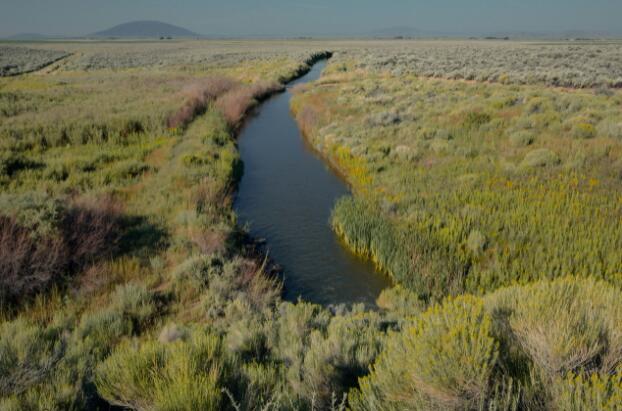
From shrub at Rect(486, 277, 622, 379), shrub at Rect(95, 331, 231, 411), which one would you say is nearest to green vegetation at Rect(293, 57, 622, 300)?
shrub at Rect(486, 277, 622, 379)

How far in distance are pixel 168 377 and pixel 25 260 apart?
15.9 ft

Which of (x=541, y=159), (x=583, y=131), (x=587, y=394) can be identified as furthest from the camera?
(x=583, y=131)

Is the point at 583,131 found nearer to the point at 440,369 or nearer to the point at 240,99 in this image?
the point at 440,369

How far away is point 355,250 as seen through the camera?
9609mm

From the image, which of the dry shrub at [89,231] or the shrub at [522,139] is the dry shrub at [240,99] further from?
the shrub at [522,139]

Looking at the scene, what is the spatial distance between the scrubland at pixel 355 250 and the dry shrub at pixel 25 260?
35 mm

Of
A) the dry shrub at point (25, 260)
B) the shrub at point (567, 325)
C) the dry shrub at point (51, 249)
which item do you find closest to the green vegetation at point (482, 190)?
the shrub at point (567, 325)

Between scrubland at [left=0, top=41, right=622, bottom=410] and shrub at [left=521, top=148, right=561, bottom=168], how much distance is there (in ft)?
0.25

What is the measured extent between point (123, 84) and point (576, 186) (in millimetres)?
35619

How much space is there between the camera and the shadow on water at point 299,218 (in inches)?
329

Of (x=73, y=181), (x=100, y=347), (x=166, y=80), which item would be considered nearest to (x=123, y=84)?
(x=166, y=80)

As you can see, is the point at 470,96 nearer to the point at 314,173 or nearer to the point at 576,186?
the point at 314,173

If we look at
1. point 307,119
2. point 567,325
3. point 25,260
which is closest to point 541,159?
point 567,325

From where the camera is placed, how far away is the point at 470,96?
23.2m
